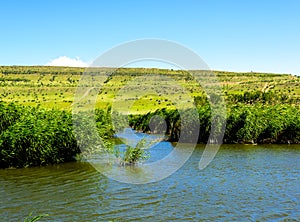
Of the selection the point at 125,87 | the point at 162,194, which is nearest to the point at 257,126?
the point at 162,194

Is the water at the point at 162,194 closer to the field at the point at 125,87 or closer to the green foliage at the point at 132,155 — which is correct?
the green foliage at the point at 132,155

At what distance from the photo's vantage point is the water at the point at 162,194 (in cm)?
1724

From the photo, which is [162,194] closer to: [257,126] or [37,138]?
[37,138]

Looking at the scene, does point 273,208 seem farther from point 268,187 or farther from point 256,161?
point 256,161

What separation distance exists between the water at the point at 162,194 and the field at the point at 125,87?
173 ft

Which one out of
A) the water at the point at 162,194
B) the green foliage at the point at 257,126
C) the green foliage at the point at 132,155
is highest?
the green foliage at the point at 257,126

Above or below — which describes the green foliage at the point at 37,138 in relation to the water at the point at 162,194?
above

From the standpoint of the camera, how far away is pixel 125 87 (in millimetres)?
109500

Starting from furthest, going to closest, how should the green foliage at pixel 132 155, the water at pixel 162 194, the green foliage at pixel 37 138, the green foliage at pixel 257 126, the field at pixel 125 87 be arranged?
the field at pixel 125 87, the green foliage at pixel 257 126, the green foliage at pixel 132 155, the green foliage at pixel 37 138, the water at pixel 162 194

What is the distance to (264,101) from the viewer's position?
8319 cm

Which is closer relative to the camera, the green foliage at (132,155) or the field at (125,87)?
the green foliage at (132,155)

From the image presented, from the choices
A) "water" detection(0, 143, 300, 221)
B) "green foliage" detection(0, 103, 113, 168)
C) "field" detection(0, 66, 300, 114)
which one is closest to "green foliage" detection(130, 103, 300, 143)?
"water" detection(0, 143, 300, 221)

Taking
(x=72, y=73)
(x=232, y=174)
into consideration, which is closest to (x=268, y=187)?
(x=232, y=174)

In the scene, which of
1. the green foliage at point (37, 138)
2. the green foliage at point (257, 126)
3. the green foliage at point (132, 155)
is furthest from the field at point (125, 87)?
the green foliage at point (132, 155)
